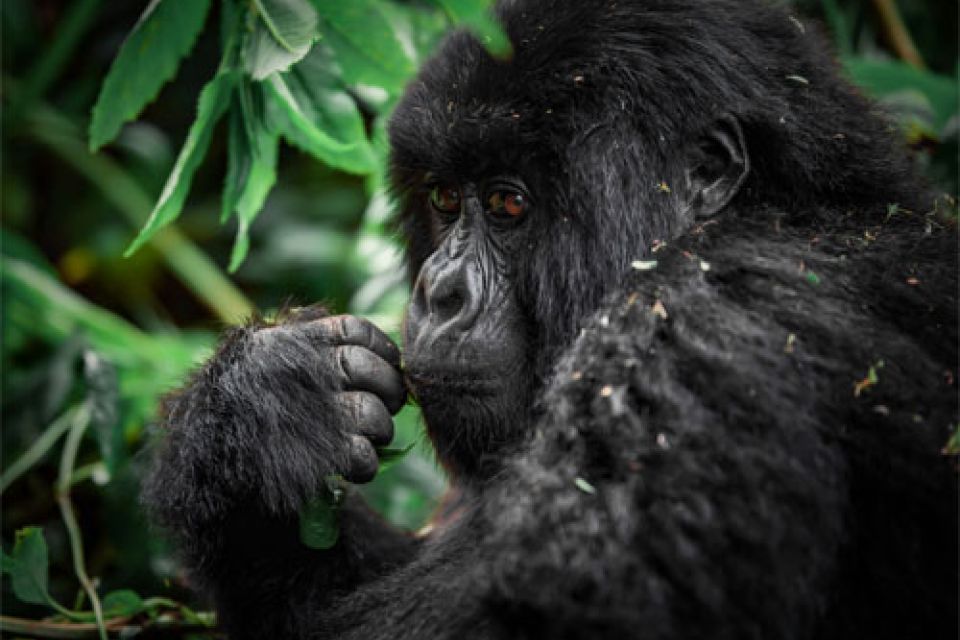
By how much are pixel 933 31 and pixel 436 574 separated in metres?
4.03

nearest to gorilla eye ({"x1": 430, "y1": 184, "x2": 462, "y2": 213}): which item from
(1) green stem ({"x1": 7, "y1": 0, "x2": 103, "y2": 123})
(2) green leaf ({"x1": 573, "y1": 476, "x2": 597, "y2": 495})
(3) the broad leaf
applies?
(3) the broad leaf

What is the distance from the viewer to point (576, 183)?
2.50m

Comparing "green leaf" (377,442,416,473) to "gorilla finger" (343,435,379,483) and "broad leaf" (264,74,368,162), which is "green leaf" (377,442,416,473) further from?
"broad leaf" (264,74,368,162)

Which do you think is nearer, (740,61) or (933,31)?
(740,61)

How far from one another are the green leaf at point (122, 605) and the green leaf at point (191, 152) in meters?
0.85

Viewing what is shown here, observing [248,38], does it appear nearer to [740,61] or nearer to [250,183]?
[250,183]

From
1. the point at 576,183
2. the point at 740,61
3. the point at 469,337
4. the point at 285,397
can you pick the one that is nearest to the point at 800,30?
the point at 740,61

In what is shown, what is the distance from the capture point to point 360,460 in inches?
96.9

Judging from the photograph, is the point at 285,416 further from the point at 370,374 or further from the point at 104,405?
the point at 104,405

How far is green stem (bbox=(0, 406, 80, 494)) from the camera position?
3.89m

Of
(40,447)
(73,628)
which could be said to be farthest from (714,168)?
(40,447)

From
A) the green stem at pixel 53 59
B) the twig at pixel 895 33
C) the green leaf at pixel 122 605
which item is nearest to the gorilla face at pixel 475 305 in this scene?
the green leaf at pixel 122 605

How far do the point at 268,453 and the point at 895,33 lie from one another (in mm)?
3731

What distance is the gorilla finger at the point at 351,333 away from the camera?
260cm
